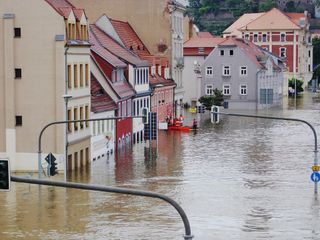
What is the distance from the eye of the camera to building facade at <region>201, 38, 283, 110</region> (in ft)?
363

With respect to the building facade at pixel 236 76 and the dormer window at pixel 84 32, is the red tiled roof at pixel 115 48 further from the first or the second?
the building facade at pixel 236 76

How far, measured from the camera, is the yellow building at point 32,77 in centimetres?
5084

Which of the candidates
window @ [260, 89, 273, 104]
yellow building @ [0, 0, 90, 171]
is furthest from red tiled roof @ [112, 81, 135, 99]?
window @ [260, 89, 273, 104]

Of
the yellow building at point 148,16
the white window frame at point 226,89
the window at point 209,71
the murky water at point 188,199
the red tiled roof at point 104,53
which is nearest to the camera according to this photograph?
the murky water at point 188,199

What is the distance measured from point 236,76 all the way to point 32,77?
61962 mm

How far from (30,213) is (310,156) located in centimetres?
2607

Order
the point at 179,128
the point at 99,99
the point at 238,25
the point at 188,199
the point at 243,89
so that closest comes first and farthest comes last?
the point at 188,199, the point at 99,99, the point at 179,128, the point at 243,89, the point at 238,25

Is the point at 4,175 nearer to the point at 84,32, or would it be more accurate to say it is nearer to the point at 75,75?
the point at 75,75

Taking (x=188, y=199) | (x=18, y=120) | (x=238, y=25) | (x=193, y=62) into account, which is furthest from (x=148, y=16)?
(x=238, y=25)

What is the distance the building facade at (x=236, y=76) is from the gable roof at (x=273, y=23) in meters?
37.6

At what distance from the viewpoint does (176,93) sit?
9544cm

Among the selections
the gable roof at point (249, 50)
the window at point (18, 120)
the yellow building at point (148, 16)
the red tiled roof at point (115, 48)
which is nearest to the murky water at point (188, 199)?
the window at point (18, 120)

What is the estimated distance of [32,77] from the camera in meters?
51.3

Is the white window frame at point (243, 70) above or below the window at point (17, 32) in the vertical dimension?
below
